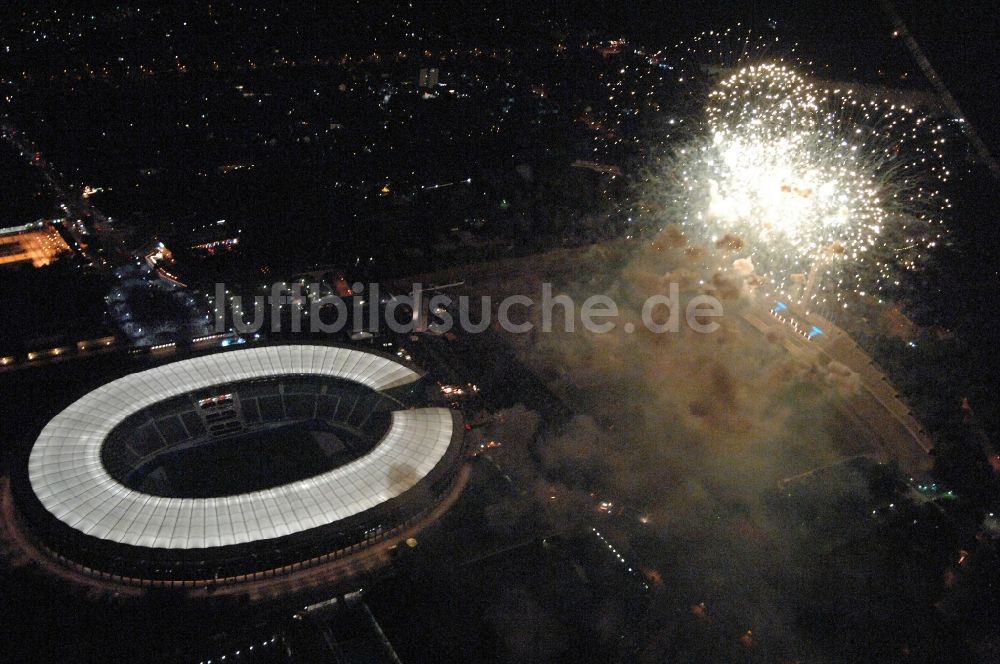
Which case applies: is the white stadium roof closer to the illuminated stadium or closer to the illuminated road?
the illuminated stadium

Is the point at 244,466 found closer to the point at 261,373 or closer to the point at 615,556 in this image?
the point at 261,373

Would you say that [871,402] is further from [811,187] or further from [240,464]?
[240,464]

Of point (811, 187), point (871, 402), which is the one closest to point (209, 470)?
point (871, 402)

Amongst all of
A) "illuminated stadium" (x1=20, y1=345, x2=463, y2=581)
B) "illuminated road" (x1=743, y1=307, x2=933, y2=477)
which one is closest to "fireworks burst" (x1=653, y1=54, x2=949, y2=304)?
"illuminated road" (x1=743, y1=307, x2=933, y2=477)

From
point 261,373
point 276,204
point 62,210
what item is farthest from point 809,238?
point 62,210

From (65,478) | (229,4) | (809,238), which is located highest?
(229,4)

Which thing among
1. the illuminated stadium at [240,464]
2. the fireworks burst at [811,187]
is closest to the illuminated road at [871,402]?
the fireworks burst at [811,187]
